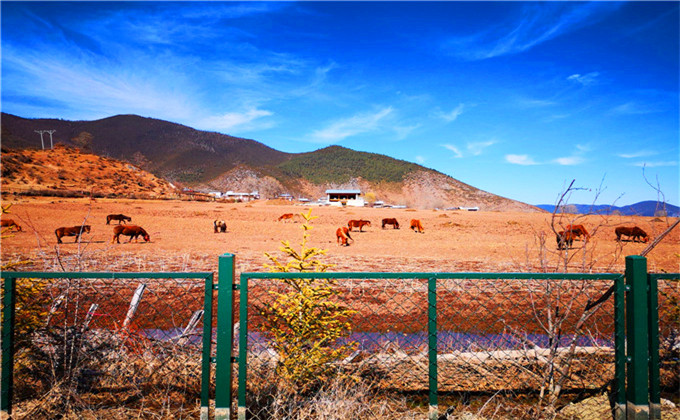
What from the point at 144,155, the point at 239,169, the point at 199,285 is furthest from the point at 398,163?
the point at 199,285

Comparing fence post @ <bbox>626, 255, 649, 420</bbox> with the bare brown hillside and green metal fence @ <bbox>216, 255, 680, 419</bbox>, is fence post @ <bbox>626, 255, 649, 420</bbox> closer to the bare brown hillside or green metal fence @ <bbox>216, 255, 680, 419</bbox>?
green metal fence @ <bbox>216, 255, 680, 419</bbox>

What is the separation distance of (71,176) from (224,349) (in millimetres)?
57740

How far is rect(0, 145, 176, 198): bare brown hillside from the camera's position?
41688mm

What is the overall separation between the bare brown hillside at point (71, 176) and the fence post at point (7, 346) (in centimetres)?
3924

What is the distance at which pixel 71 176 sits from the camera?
1960 inches

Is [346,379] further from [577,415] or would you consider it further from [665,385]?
[665,385]

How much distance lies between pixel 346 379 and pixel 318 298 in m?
0.91

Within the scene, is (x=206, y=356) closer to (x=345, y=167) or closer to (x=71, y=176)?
(x=71, y=176)

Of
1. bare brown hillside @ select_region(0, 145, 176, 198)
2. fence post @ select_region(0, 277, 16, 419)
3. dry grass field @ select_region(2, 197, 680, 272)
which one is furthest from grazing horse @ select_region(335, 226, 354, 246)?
bare brown hillside @ select_region(0, 145, 176, 198)

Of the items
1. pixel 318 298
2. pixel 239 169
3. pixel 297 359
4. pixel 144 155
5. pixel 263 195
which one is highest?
pixel 144 155

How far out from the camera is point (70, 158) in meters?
57.6

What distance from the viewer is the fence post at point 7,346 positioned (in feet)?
11.0

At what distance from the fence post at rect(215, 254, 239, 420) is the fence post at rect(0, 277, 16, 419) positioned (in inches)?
73.1

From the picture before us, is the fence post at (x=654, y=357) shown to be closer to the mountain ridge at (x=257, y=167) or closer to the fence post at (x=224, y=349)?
the fence post at (x=224, y=349)
